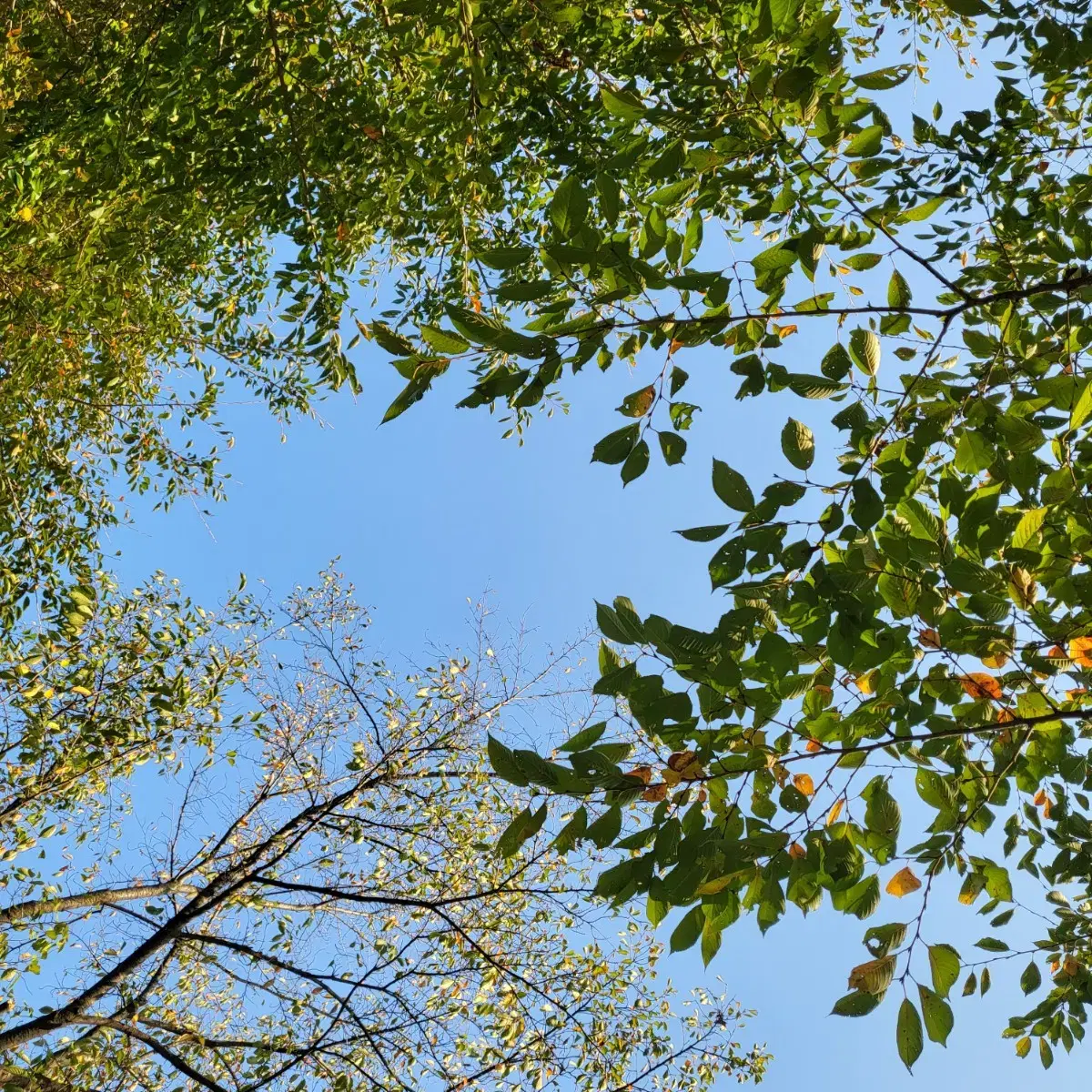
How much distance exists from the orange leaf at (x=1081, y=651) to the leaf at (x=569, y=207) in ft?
4.22

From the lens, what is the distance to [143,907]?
552 cm

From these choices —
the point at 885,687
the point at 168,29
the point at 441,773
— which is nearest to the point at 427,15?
the point at 168,29

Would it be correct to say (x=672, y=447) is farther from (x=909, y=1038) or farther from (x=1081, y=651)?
(x=909, y=1038)

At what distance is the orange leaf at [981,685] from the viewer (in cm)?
161

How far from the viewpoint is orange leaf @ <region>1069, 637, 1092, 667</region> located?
1.54 meters

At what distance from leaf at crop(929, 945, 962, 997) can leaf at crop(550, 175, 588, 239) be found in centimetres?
133

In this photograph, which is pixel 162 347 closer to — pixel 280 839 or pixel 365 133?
pixel 365 133

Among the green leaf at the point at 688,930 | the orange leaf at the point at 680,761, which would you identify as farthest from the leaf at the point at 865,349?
the green leaf at the point at 688,930

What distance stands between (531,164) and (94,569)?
13.4 ft

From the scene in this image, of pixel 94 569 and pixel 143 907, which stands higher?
pixel 94 569

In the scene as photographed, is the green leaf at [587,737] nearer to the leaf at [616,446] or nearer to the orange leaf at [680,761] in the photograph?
the orange leaf at [680,761]

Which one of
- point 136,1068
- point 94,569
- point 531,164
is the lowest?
point 136,1068

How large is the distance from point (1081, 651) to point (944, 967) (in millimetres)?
709

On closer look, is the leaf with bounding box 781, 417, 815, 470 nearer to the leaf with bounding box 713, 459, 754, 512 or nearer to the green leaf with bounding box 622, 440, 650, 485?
the leaf with bounding box 713, 459, 754, 512
